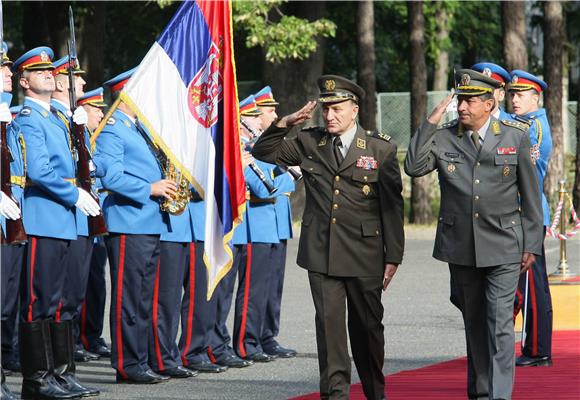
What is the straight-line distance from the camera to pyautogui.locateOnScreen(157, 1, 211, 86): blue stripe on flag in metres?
9.93

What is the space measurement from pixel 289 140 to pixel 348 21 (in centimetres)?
2641

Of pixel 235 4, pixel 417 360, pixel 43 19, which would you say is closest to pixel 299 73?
pixel 235 4

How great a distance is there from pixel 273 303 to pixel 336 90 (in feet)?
11.8

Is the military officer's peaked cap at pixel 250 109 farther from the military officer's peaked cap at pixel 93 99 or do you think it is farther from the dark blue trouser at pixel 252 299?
the military officer's peaked cap at pixel 93 99

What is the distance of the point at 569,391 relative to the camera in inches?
374

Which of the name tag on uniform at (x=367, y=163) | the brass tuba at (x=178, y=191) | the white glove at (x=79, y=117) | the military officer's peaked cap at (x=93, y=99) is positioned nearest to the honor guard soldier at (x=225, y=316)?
the brass tuba at (x=178, y=191)

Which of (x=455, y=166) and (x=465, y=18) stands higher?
(x=465, y=18)

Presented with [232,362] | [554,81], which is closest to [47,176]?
[232,362]

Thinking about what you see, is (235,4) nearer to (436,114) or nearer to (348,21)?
(348,21)

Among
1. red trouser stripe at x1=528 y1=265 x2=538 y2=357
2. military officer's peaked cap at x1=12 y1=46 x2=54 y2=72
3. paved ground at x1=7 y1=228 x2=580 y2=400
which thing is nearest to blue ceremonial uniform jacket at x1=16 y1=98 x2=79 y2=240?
military officer's peaked cap at x1=12 y1=46 x2=54 y2=72

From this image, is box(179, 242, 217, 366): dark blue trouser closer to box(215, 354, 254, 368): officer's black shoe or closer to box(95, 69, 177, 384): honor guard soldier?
box(215, 354, 254, 368): officer's black shoe

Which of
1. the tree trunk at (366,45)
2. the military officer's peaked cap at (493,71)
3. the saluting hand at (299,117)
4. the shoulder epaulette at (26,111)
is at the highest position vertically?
the tree trunk at (366,45)

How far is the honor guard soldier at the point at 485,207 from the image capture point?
335 inches

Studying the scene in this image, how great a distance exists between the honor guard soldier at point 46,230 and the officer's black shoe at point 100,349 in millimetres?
2102
